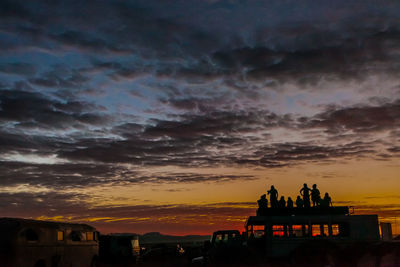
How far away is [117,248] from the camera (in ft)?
112

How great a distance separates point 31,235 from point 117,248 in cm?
1645

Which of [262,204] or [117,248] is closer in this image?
[262,204]

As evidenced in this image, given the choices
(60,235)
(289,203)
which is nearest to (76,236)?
(60,235)

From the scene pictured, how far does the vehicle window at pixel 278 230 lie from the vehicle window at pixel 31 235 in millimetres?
11510

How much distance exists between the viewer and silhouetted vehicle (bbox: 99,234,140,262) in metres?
33.5

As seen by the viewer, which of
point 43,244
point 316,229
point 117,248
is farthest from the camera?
point 117,248

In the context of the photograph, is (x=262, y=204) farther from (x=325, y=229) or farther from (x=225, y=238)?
(x=225, y=238)

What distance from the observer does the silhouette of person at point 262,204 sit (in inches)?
1006

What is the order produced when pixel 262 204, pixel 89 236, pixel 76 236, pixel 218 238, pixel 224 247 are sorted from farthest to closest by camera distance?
pixel 262 204
pixel 89 236
pixel 218 238
pixel 224 247
pixel 76 236

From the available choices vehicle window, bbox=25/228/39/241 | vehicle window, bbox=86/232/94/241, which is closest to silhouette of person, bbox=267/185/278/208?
vehicle window, bbox=86/232/94/241

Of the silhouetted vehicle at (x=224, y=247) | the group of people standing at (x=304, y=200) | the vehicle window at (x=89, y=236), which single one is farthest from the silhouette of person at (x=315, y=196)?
the vehicle window at (x=89, y=236)

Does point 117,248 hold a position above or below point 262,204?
below

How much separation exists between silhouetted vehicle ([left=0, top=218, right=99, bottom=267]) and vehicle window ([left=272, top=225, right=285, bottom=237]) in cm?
960

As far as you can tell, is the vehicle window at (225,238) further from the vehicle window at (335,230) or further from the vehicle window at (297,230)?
the vehicle window at (335,230)
